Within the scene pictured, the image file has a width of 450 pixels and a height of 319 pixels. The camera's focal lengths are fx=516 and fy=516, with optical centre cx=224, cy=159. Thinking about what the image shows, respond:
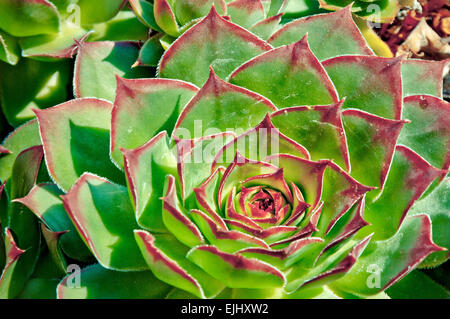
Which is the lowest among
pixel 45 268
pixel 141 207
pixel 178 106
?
pixel 45 268

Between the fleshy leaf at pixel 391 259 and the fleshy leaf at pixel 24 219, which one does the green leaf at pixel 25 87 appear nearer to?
the fleshy leaf at pixel 24 219

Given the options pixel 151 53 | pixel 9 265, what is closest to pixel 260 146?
pixel 151 53

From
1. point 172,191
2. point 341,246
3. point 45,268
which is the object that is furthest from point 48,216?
point 341,246

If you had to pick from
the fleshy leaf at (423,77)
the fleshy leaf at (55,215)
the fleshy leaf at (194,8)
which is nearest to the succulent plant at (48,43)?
the fleshy leaf at (194,8)

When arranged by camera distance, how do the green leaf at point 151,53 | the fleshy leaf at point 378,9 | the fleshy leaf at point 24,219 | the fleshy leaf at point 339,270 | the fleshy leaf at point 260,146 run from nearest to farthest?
the fleshy leaf at point 339,270, the fleshy leaf at point 260,146, the fleshy leaf at point 24,219, the green leaf at point 151,53, the fleshy leaf at point 378,9

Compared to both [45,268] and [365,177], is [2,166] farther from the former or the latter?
[365,177]

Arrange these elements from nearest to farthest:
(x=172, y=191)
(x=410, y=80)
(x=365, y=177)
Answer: (x=172, y=191)
(x=365, y=177)
(x=410, y=80)
